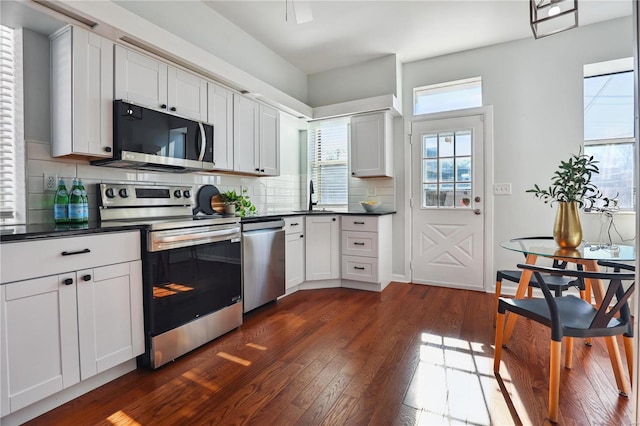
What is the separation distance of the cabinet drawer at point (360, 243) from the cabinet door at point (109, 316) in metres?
2.31

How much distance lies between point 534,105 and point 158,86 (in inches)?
145

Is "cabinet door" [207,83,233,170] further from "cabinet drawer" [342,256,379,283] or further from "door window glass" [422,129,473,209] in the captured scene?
"door window glass" [422,129,473,209]

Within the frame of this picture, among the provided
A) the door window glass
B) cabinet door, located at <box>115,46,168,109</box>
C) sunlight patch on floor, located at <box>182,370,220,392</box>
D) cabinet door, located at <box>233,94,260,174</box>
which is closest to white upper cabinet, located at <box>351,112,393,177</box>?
the door window glass

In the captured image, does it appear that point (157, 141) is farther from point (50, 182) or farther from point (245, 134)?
point (245, 134)

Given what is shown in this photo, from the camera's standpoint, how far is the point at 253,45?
3521 mm

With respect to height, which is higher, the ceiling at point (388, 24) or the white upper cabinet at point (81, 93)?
the ceiling at point (388, 24)

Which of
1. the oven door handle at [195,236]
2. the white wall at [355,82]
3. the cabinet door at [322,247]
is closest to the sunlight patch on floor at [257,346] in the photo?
the oven door handle at [195,236]

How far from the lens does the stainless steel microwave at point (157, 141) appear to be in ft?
6.76

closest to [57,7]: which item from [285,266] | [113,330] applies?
[113,330]

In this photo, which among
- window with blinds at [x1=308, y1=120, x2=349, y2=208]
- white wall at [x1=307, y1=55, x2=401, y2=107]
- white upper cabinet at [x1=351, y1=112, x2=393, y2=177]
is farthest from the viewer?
window with blinds at [x1=308, y1=120, x2=349, y2=208]

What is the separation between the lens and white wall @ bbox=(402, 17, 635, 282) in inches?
125

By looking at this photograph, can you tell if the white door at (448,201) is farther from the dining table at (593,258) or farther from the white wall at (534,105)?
the dining table at (593,258)

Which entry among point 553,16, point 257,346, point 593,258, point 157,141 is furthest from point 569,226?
point 157,141

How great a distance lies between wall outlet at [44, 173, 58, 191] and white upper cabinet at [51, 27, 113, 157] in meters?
0.14
